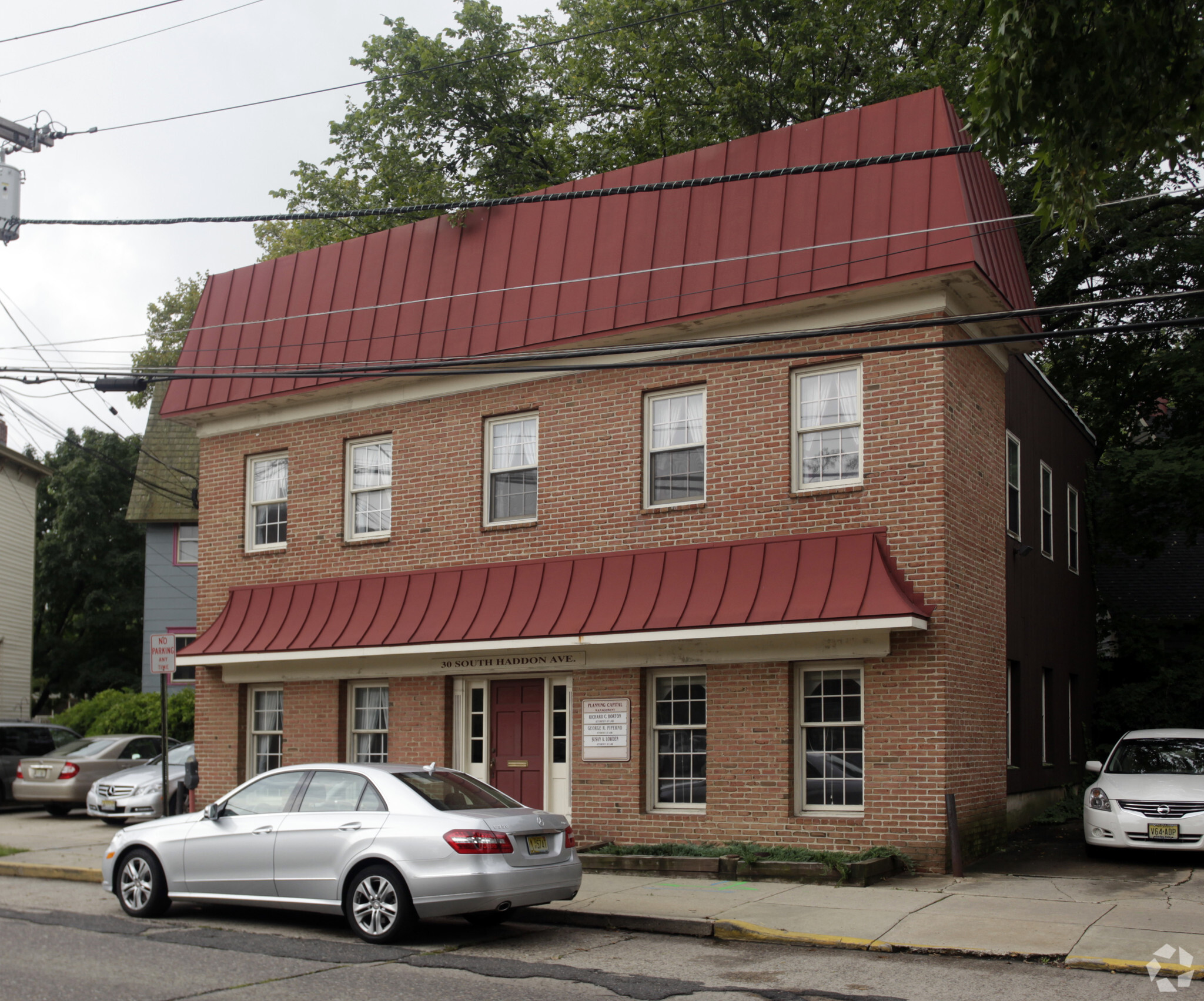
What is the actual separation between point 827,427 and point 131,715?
21454mm

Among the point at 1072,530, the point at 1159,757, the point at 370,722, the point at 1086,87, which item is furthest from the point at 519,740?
the point at 1086,87

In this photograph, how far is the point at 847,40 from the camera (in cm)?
2602

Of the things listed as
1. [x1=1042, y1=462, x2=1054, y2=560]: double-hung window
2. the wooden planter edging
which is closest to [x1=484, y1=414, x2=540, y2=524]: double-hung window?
the wooden planter edging

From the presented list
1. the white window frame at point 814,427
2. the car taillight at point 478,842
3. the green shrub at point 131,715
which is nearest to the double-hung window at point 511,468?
the white window frame at point 814,427

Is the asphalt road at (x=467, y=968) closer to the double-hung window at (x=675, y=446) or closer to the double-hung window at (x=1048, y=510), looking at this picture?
the double-hung window at (x=675, y=446)

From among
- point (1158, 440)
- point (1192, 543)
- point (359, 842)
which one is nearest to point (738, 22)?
point (1158, 440)

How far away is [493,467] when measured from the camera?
1744cm

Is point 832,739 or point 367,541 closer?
point 832,739

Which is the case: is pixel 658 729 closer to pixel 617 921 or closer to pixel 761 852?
pixel 761 852

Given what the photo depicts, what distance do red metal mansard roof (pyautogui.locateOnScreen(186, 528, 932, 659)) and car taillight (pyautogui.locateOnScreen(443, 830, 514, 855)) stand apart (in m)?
4.79

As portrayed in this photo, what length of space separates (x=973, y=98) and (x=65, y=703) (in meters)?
48.0

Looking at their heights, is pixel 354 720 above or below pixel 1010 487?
below

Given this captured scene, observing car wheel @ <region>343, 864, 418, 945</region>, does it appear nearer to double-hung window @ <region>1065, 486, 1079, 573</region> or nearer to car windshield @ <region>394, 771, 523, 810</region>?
car windshield @ <region>394, 771, 523, 810</region>

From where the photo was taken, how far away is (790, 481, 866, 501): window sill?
1441cm
